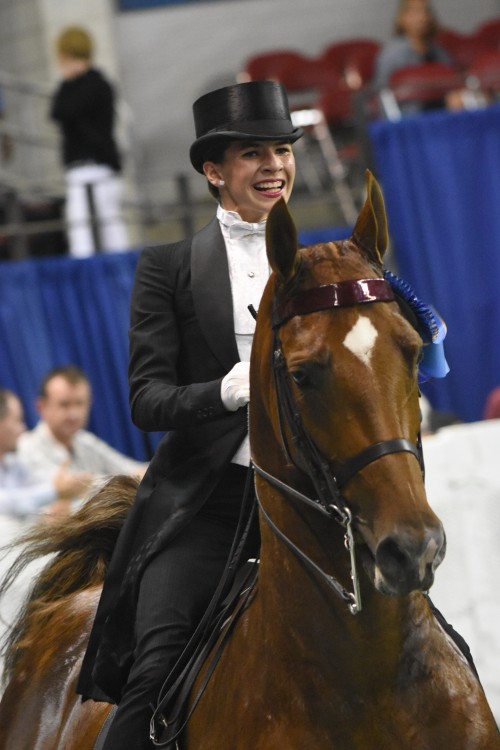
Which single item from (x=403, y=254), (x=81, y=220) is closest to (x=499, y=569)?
(x=403, y=254)

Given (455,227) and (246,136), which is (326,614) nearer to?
(246,136)

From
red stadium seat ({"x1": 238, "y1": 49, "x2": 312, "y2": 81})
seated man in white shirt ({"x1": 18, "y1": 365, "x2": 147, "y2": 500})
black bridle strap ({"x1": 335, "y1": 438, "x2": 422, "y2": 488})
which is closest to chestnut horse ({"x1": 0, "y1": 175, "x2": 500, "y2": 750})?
black bridle strap ({"x1": 335, "y1": 438, "x2": 422, "y2": 488})

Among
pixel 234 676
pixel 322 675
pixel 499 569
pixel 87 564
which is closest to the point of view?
pixel 322 675

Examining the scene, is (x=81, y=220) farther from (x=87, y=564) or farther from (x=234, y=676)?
(x=234, y=676)

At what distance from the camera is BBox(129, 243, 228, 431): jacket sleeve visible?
8.46 feet

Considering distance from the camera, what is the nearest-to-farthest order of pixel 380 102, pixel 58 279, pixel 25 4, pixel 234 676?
pixel 234 676 < pixel 58 279 < pixel 380 102 < pixel 25 4

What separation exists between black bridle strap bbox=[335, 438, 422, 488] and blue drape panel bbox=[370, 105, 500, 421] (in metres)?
6.24

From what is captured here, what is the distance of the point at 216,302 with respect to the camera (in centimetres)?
275

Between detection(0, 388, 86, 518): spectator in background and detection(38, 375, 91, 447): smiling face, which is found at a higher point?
detection(38, 375, 91, 447): smiling face

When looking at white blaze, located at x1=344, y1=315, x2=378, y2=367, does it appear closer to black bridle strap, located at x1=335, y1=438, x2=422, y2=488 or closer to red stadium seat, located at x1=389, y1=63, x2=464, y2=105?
black bridle strap, located at x1=335, y1=438, x2=422, y2=488

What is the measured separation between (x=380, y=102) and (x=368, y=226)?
6.53m

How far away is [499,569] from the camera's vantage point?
16.4 feet

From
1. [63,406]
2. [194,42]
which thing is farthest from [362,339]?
[194,42]

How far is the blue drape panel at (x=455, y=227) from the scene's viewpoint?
27.2 ft
